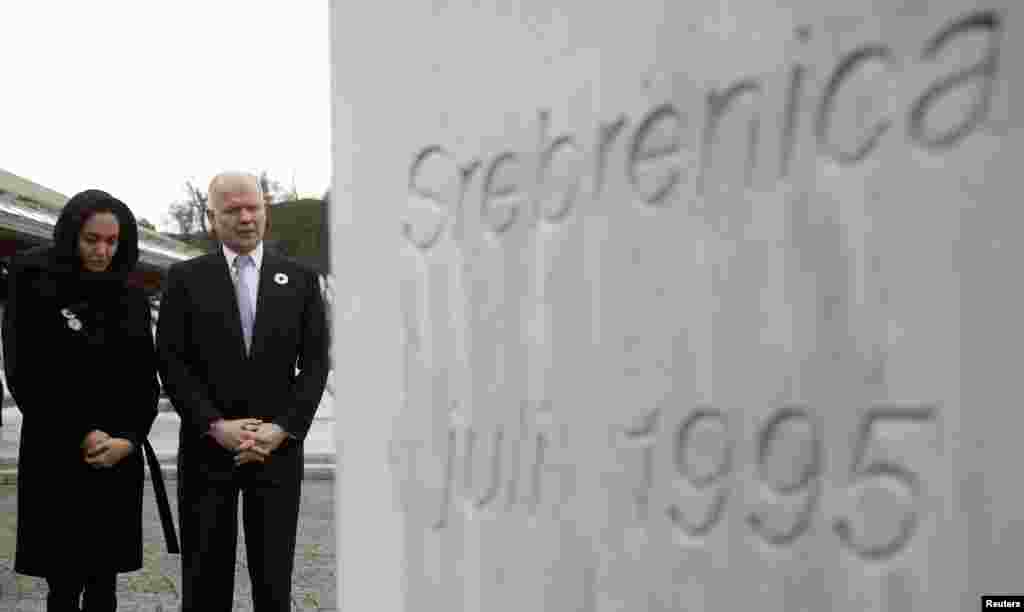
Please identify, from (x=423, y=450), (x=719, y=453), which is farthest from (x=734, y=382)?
(x=423, y=450)

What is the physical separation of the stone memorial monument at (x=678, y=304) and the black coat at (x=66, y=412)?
2.51 meters

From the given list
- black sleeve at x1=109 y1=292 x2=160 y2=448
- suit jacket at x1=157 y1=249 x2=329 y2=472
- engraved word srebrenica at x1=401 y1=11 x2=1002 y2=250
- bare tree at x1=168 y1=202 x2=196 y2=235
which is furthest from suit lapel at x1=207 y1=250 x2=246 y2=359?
bare tree at x1=168 y1=202 x2=196 y2=235

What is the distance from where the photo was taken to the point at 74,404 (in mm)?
3779

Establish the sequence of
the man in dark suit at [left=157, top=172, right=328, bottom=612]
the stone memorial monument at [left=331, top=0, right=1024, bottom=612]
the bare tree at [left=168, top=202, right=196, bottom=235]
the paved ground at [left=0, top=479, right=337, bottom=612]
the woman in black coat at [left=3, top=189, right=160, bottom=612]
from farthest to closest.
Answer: the bare tree at [left=168, top=202, right=196, bottom=235] → the paved ground at [left=0, top=479, right=337, bottom=612] → the woman in black coat at [left=3, top=189, right=160, bottom=612] → the man in dark suit at [left=157, top=172, right=328, bottom=612] → the stone memorial monument at [left=331, top=0, right=1024, bottom=612]

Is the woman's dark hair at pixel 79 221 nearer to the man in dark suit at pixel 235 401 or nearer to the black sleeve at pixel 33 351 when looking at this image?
the black sleeve at pixel 33 351

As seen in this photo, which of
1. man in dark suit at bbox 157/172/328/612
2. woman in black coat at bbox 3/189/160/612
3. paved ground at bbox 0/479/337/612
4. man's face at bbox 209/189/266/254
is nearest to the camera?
man in dark suit at bbox 157/172/328/612

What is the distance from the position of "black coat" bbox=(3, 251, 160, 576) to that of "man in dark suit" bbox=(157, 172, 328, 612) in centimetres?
29

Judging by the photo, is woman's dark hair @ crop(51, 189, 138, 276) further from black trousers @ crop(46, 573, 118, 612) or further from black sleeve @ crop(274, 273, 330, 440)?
black trousers @ crop(46, 573, 118, 612)

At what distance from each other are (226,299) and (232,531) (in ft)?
2.46

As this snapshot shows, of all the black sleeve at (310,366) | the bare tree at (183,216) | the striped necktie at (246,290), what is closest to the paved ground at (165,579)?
the black sleeve at (310,366)

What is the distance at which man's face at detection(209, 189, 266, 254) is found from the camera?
3.65 m

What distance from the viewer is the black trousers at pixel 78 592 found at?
378cm

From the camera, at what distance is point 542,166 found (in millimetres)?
1282

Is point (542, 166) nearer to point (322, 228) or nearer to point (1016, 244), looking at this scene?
point (1016, 244)
